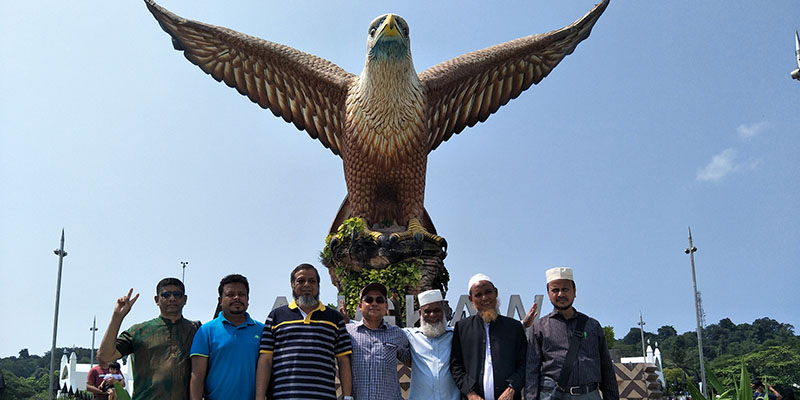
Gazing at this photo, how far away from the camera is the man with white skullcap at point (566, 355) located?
350 centimetres

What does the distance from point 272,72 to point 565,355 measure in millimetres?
7226

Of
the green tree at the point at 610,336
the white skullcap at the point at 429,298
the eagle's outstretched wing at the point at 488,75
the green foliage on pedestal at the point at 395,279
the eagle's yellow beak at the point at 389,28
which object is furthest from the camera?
the green tree at the point at 610,336

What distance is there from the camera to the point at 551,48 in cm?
984

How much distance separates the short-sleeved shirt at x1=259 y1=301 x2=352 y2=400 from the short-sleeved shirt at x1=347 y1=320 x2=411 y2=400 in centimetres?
11

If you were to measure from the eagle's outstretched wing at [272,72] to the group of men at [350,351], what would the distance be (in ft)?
Answer: 19.6

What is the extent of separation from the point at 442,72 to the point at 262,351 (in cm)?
671

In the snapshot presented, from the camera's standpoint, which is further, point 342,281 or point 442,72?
point 442,72

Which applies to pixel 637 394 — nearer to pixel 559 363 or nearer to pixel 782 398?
pixel 782 398

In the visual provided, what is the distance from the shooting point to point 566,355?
3537 millimetres

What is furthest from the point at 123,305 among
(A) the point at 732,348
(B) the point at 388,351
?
(A) the point at 732,348

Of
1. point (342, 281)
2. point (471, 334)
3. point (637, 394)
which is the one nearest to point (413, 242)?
point (342, 281)

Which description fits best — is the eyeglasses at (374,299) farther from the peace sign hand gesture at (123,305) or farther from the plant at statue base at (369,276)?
the plant at statue base at (369,276)

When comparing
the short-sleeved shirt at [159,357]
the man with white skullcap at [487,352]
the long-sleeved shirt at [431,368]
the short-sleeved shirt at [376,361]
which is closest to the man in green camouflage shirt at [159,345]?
the short-sleeved shirt at [159,357]

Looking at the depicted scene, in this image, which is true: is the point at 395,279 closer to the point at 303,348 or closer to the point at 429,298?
the point at 429,298
